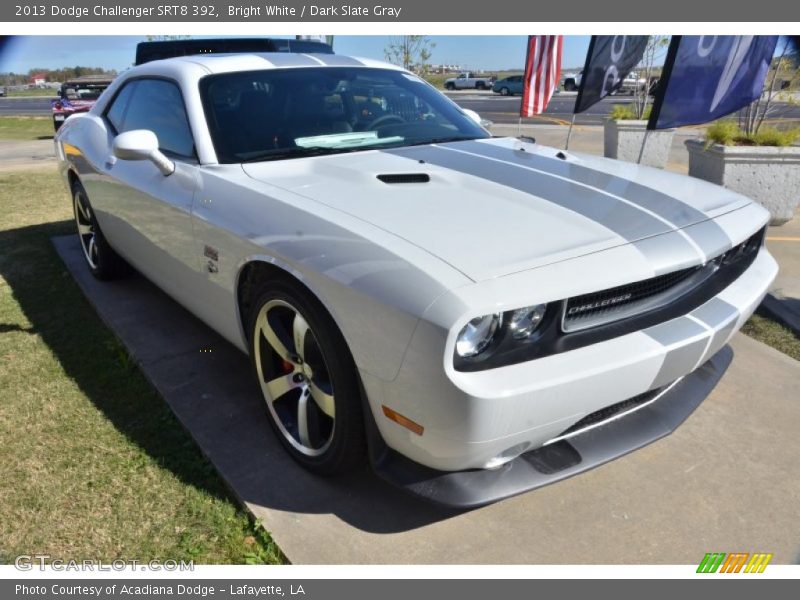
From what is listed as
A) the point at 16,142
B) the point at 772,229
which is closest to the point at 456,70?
the point at 16,142

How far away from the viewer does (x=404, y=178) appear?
7.81 feet

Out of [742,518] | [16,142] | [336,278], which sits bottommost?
[16,142]

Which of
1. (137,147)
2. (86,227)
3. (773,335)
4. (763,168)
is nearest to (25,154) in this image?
(86,227)

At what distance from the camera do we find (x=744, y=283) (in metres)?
2.32

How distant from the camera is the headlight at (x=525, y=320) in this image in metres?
1.69

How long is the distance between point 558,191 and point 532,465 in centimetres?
100

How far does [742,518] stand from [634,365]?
85 cm

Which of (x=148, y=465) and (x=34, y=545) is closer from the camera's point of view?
(x=34, y=545)

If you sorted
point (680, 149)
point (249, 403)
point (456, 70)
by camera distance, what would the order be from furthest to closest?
point (456, 70) → point (680, 149) → point (249, 403)

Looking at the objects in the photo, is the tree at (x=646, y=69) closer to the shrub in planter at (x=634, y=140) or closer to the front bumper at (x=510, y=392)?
the shrub in planter at (x=634, y=140)

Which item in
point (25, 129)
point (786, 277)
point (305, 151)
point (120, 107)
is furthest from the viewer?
point (25, 129)

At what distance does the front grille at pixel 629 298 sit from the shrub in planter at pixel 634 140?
25.1 ft

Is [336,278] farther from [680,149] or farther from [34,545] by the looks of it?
[680,149]

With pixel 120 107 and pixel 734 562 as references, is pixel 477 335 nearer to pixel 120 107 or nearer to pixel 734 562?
pixel 734 562
